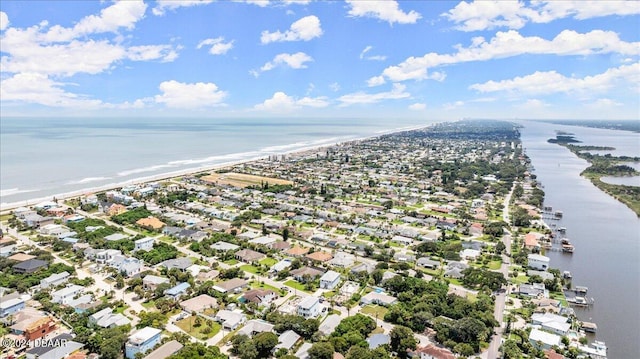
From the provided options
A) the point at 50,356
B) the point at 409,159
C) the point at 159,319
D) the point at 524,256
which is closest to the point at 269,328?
the point at 159,319

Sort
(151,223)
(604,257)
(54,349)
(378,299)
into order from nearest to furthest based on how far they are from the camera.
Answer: (54,349) < (378,299) < (604,257) < (151,223)

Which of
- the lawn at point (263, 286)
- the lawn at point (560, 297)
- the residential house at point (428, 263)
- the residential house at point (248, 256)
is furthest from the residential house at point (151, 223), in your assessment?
the lawn at point (560, 297)

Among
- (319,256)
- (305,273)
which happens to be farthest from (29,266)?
(319,256)

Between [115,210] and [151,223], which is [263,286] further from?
[115,210]

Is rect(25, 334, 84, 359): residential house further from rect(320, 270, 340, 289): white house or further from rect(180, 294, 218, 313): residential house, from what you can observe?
rect(320, 270, 340, 289): white house

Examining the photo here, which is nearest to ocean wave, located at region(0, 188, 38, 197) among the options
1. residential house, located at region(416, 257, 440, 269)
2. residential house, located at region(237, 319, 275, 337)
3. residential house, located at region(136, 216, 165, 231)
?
residential house, located at region(136, 216, 165, 231)
